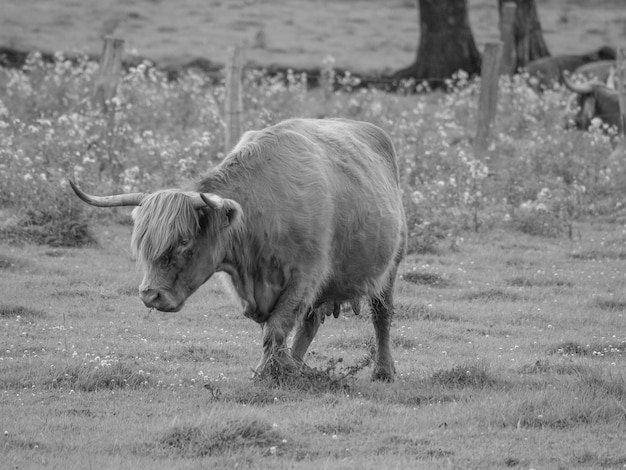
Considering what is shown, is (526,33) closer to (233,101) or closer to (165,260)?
(233,101)

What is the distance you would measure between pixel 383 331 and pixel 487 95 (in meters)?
Answer: 9.19

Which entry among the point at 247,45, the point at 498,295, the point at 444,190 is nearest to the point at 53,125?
the point at 444,190

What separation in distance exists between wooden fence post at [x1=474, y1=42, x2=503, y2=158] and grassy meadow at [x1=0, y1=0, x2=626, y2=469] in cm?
24

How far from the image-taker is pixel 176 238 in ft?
22.2

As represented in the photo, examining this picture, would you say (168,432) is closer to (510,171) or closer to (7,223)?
(7,223)

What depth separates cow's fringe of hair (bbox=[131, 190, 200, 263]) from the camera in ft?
22.1

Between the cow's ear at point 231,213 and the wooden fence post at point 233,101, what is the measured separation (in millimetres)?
7559

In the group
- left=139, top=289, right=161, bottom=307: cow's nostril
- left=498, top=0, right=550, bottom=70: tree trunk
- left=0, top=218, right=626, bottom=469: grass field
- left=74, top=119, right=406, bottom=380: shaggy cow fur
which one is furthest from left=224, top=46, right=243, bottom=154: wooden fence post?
left=498, top=0, right=550, bottom=70: tree trunk

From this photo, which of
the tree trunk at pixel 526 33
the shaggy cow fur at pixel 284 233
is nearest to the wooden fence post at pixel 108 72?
the shaggy cow fur at pixel 284 233

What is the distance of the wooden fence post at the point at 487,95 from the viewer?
655 inches

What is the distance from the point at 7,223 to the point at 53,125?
3.77 metres

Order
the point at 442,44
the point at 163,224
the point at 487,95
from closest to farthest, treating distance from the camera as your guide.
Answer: the point at 163,224
the point at 487,95
the point at 442,44

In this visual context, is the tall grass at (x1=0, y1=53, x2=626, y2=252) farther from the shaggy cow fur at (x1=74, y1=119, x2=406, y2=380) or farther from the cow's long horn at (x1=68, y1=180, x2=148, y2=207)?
the cow's long horn at (x1=68, y1=180, x2=148, y2=207)

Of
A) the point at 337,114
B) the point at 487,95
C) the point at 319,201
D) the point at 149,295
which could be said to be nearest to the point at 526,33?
the point at 337,114
